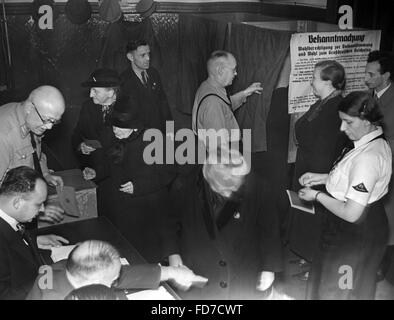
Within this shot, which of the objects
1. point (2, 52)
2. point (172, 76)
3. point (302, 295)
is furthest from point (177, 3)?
point (302, 295)

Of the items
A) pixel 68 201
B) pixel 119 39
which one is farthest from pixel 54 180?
pixel 119 39

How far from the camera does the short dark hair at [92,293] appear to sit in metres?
1.47

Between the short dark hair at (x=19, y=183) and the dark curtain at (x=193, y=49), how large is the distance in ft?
5.23

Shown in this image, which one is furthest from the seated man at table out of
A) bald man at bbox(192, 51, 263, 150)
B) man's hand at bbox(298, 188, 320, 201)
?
bald man at bbox(192, 51, 263, 150)

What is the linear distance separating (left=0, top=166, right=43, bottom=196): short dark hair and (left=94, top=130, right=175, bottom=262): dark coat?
808mm

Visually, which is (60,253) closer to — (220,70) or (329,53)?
(220,70)

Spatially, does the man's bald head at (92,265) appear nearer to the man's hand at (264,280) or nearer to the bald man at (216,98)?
the man's hand at (264,280)

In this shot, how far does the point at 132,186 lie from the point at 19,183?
0.86 metres

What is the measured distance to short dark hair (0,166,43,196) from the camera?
68.3 inches

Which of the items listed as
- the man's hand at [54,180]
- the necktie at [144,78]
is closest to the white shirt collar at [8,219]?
the man's hand at [54,180]

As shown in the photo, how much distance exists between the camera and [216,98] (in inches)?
116

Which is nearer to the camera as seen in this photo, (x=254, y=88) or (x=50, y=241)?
(x=50, y=241)

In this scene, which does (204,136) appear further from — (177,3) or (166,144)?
(177,3)
